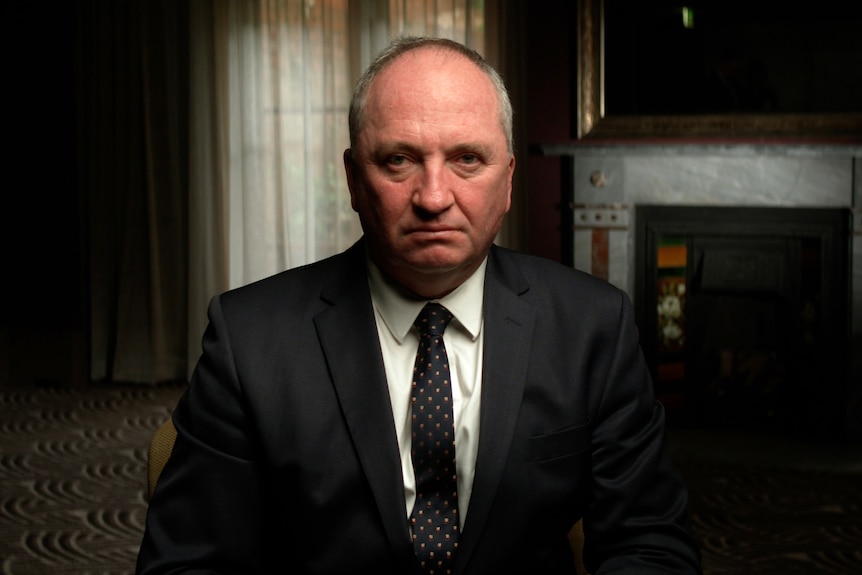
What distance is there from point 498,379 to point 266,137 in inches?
164

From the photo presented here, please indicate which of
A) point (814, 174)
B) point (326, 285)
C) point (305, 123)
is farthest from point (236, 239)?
point (326, 285)

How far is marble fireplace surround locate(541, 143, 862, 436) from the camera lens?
4.20 metres

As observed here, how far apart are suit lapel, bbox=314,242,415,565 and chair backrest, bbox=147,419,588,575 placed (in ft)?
1.00

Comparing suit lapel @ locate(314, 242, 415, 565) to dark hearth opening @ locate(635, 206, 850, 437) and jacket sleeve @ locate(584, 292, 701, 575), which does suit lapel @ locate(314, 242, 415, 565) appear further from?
dark hearth opening @ locate(635, 206, 850, 437)

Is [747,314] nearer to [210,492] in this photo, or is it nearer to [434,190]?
[434,190]

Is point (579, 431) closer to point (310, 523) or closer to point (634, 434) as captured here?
point (634, 434)

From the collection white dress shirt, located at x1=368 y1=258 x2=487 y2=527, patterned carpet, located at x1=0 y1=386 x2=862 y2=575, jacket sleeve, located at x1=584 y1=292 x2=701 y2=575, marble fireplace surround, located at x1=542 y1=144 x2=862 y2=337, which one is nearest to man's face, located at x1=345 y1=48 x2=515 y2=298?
white dress shirt, located at x1=368 y1=258 x2=487 y2=527

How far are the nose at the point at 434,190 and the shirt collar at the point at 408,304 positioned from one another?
189mm

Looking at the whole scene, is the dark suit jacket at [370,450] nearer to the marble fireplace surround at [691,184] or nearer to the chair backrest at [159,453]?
the chair backrest at [159,453]

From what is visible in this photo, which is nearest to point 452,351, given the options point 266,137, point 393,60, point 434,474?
point 434,474

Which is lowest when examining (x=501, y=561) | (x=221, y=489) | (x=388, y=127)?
(x=501, y=561)

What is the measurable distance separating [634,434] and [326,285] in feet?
1.69

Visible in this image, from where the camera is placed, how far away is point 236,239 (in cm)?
528

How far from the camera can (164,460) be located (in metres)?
1.43
